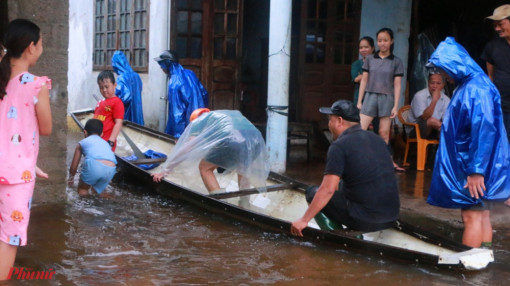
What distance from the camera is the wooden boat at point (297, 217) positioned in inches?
177

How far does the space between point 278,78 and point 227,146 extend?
7.55 ft

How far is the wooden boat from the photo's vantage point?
450 centimetres

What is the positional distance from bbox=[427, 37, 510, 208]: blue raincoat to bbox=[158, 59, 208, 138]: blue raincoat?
5410mm

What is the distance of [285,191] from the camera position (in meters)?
6.52

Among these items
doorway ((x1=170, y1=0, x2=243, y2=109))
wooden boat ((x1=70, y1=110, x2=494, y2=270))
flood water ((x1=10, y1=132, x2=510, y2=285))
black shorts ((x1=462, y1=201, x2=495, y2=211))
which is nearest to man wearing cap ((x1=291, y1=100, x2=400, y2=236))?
wooden boat ((x1=70, y1=110, x2=494, y2=270))

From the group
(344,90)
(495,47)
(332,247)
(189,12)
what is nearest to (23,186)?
(332,247)

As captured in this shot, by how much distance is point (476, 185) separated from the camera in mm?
4672

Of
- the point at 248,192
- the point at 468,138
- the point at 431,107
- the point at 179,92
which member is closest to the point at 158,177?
the point at 248,192

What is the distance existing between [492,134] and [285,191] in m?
2.44

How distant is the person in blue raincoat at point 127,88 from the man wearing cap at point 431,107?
466 centimetres

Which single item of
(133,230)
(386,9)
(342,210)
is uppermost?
(386,9)

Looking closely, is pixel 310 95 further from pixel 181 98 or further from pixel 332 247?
pixel 332 247

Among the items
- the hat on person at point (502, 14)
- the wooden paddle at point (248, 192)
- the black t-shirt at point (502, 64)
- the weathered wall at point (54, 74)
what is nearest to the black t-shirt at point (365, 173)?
the wooden paddle at point (248, 192)

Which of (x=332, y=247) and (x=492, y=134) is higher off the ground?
(x=492, y=134)
